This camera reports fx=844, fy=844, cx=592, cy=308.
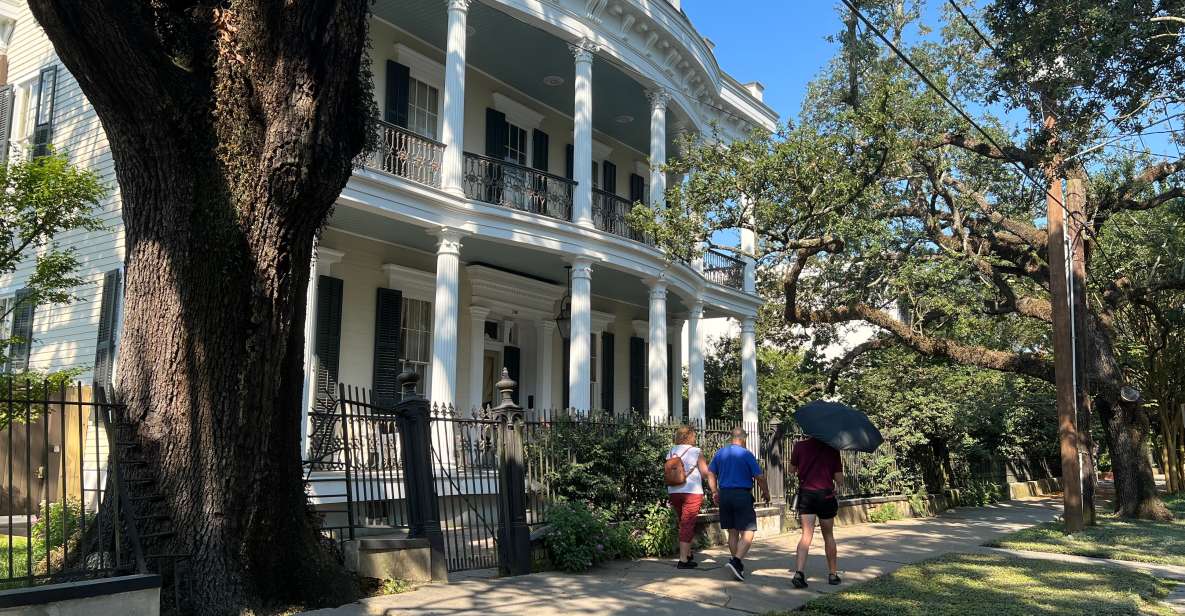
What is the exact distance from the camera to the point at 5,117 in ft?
49.3

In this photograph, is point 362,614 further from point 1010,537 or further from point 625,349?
point 625,349

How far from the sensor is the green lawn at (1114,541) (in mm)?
10553

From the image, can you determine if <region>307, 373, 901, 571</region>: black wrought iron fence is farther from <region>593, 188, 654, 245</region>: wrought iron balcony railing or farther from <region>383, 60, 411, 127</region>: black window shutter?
<region>383, 60, 411, 127</region>: black window shutter

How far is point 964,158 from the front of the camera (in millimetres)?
19219

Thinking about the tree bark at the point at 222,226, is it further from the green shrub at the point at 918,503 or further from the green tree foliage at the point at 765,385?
the green tree foliage at the point at 765,385

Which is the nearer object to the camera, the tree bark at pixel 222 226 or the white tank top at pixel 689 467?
the tree bark at pixel 222 226

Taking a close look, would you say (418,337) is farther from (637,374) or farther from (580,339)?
(637,374)

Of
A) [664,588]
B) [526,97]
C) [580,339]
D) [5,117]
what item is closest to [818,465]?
[664,588]

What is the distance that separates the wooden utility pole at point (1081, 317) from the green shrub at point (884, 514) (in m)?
3.27

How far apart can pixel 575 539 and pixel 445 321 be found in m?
5.27

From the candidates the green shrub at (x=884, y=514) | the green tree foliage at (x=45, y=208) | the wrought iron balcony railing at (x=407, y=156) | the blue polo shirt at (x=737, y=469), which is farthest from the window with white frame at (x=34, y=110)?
the green shrub at (x=884, y=514)

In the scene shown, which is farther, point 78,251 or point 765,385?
point 765,385

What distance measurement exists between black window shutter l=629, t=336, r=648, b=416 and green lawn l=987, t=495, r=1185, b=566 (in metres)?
9.29

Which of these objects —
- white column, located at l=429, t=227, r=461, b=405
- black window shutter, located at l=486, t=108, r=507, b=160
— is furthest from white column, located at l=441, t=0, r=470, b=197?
black window shutter, located at l=486, t=108, r=507, b=160
